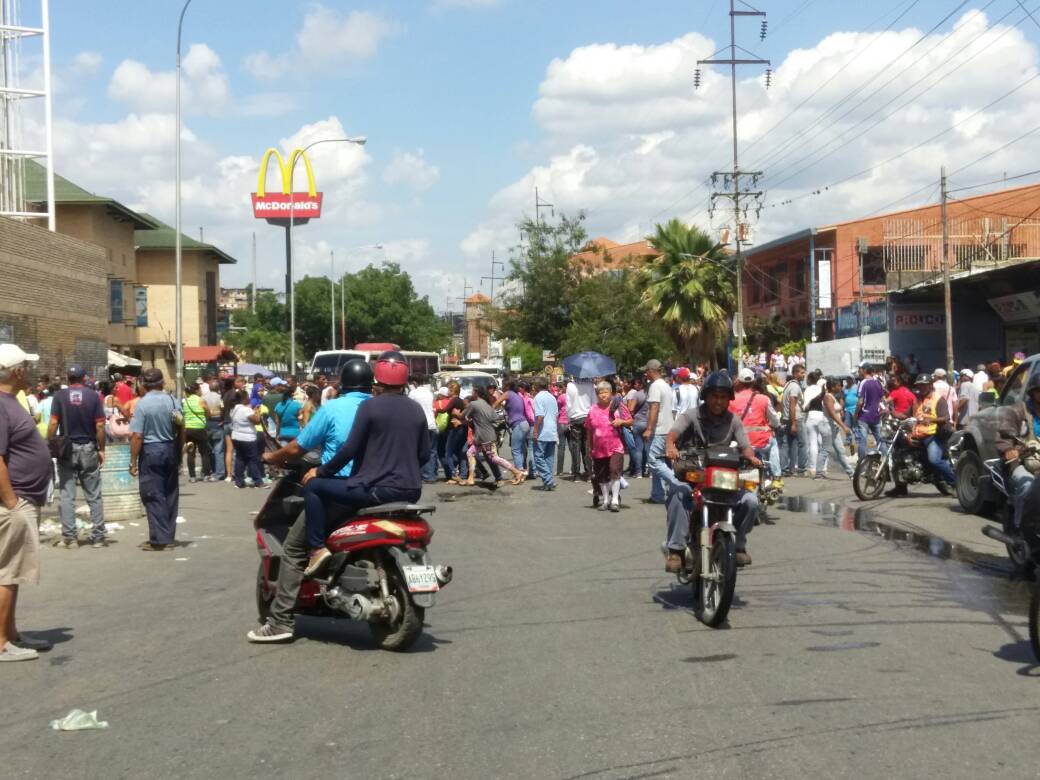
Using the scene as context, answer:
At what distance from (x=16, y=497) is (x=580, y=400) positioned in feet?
43.8

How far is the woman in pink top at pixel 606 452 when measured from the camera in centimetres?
1555

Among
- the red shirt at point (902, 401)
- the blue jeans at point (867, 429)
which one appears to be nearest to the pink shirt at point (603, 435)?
the red shirt at point (902, 401)

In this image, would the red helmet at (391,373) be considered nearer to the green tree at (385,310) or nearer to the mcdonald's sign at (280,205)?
the mcdonald's sign at (280,205)

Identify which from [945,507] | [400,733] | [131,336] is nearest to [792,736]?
[400,733]

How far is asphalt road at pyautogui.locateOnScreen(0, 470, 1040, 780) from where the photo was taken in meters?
5.16

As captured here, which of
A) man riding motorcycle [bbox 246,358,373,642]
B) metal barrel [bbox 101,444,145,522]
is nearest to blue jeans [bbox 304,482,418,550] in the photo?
man riding motorcycle [bbox 246,358,373,642]

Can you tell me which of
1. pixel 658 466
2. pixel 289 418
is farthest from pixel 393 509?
pixel 289 418

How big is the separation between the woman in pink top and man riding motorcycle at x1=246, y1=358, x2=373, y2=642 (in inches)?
323

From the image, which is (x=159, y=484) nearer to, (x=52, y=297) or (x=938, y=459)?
(x=938, y=459)

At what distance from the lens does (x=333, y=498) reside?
7355mm

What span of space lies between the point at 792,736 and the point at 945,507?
11041 millimetres

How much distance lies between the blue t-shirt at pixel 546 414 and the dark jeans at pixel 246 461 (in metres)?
4.65

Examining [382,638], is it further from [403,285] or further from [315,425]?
[403,285]

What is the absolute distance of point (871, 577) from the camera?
10109 mm
